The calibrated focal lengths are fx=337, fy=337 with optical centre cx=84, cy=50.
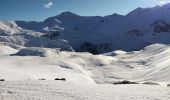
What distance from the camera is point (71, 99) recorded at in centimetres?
2320

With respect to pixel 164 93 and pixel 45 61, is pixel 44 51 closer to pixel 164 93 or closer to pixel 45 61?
pixel 45 61

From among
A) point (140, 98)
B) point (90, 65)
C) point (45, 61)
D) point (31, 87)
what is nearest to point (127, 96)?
point (140, 98)

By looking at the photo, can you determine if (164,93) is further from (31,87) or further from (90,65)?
(90,65)

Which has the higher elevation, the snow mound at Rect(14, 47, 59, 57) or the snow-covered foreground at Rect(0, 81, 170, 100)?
the snow mound at Rect(14, 47, 59, 57)

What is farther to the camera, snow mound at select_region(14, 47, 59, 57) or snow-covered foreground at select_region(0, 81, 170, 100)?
snow mound at select_region(14, 47, 59, 57)

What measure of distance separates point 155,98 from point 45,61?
→ 91.0 m

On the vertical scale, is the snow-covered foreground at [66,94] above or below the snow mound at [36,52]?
below

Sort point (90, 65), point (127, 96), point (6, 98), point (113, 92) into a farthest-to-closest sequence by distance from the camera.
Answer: point (90, 65) < point (113, 92) < point (127, 96) < point (6, 98)

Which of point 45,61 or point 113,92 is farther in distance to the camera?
point 45,61

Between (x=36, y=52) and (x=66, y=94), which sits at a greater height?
(x=36, y=52)

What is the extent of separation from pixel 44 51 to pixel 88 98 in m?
119

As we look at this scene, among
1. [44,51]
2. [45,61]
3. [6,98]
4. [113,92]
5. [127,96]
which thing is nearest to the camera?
[6,98]

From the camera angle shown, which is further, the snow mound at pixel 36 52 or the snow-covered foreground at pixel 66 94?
the snow mound at pixel 36 52

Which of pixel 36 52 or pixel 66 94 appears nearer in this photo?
pixel 66 94
